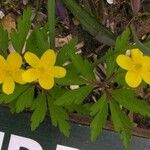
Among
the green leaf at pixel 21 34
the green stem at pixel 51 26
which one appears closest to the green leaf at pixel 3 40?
the green leaf at pixel 21 34

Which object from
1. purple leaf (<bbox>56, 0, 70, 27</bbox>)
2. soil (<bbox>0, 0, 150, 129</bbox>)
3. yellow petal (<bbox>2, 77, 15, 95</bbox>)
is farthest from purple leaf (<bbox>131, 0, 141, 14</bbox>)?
yellow petal (<bbox>2, 77, 15, 95</bbox>)

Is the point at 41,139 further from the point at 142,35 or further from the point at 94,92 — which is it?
the point at 142,35

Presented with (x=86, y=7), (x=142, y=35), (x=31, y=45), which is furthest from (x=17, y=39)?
(x=142, y=35)

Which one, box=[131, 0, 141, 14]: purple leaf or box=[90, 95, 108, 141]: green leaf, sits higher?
box=[131, 0, 141, 14]: purple leaf

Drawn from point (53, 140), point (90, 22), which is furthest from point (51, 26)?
point (53, 140)

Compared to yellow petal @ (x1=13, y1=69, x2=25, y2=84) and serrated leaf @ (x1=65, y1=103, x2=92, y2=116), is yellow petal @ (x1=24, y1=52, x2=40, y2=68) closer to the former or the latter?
yellow petal @ (x1=13, y1=69, x2=25, y2=84)
